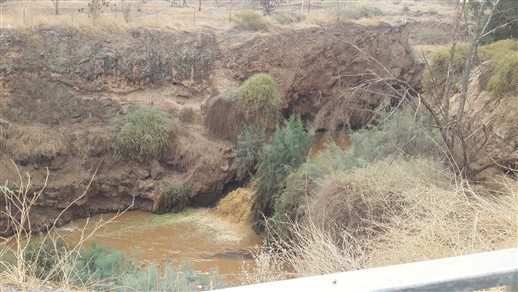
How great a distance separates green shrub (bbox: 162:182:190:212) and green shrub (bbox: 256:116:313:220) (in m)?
3.24

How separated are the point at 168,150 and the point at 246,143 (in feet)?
9.60

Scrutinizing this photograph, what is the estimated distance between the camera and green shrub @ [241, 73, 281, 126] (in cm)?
1980

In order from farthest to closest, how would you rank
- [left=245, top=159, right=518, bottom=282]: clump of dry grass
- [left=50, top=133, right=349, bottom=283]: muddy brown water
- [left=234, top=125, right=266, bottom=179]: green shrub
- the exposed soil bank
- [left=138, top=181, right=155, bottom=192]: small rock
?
[left=234, top=125, right=266, bottom=179]: green shrub < [left=138, top=181, right=155, bottom=192]: small rock < the exposed soil bank < [left=50, top=133, right=349, bottom=283]: muddy brown water < [left=245, top=159, right=518, bottom=282]: clump of dry grass

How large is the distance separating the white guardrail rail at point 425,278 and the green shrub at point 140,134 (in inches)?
675

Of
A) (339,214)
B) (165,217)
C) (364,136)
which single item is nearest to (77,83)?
(165,217)

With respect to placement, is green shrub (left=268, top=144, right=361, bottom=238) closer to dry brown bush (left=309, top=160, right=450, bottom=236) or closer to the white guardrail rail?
dry brown bush (left=309, top=160, right=450, bottom=236)

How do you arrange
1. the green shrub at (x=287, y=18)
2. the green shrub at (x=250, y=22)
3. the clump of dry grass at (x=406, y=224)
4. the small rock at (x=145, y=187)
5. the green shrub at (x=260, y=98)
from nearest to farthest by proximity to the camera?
the clump of dry grass at (x=406, y=224) < the small rock at (x=145, y=187) < the green shrub at (x=260, y=98) < the green shrub at (x=250, y=22) < the green shrub at (x=287, y=18)

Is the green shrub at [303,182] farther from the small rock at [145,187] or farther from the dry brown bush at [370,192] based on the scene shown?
the small rock at [145,187]

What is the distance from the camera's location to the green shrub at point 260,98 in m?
19.8

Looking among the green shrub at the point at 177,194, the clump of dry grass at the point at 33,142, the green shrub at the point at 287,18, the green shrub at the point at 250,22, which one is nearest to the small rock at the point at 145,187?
the green shrub at the point at 177,194

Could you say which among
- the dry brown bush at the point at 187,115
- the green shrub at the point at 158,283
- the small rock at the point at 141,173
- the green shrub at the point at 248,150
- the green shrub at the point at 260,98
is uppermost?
the green shrub at the point at 158,283

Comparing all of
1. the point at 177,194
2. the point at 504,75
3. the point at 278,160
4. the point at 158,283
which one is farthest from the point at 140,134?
the point at 158,283

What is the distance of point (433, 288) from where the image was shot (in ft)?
6.01

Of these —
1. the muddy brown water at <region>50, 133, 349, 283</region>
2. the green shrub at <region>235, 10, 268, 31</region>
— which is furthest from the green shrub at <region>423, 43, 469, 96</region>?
the green shrub at <region>235, 10, 268, 31</region>
